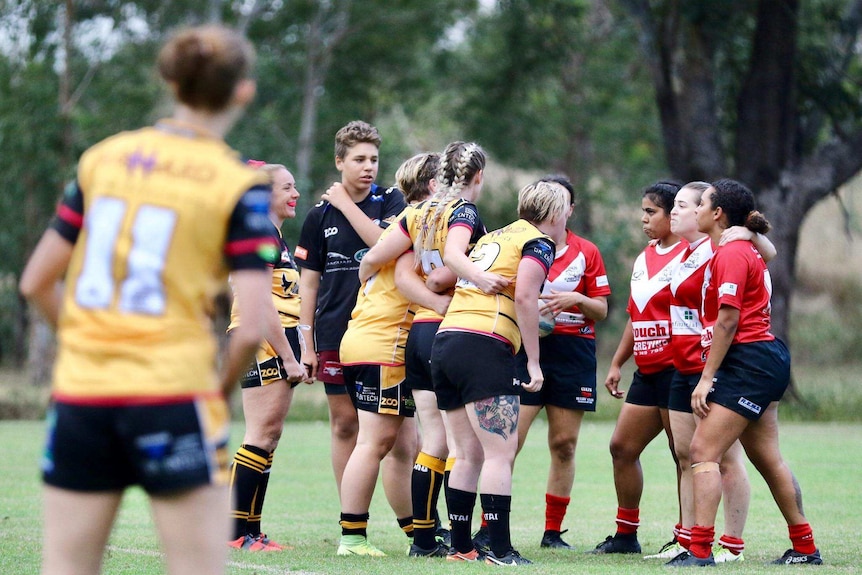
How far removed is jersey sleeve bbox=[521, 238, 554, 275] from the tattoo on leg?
640 mm

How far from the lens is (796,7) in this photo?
18.9 meters

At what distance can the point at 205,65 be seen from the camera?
9.35 feet

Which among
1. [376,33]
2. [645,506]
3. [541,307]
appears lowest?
[645,506]

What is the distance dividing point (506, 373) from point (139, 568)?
194 centimetres

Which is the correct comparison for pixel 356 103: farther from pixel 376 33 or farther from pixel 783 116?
pixel 783 116

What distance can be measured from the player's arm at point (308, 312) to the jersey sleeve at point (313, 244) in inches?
1.6

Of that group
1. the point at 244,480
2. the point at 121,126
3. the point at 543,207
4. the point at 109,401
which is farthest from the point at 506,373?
the point at 121,126

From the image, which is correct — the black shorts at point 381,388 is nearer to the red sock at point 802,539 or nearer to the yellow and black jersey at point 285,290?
the yellow and black jersey at point 285,290

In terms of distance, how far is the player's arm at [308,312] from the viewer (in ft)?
21.9

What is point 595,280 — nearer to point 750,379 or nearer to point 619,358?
point 619,358

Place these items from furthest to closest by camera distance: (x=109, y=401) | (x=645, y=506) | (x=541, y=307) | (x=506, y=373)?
(x=645, y=506), (x=541, y=307), (x=506, y=373), (x=109, y=401)

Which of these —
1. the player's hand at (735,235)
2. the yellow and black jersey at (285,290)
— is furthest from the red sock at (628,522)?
the yellow and black jersey at (285,290)

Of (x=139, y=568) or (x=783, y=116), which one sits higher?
(x=783, y=116)

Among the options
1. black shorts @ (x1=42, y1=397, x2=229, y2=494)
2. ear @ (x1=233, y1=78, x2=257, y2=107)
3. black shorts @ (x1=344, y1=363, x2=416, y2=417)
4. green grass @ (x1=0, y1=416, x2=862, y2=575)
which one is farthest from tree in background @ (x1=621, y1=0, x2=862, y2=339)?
black shorts @ (x1=42, y1=397, x2=229, y2=494)
